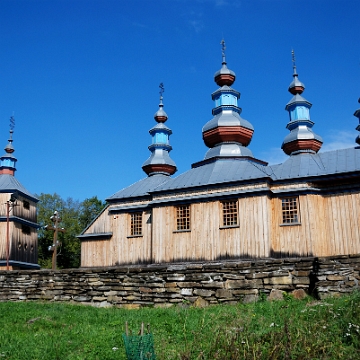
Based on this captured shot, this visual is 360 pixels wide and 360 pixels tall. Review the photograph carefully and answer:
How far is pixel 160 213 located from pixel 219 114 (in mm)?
6986

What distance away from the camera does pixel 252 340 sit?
7.10 m

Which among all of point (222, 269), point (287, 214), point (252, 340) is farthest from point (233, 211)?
point (252, 340)

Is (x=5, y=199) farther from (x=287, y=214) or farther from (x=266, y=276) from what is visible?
(x=266, y=276)

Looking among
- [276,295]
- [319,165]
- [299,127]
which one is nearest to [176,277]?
[276,295]

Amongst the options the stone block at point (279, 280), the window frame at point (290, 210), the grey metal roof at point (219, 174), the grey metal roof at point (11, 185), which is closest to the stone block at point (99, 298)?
the stone block at point (279, 280)

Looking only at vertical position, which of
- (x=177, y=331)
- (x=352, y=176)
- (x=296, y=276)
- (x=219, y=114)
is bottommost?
(x=177, y=331)

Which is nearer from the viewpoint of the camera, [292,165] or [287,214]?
[287,214]

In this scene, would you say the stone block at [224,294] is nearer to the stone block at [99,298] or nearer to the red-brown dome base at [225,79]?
the stone block at [99,298]

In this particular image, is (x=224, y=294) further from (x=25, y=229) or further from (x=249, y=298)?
(x=25, y=229)

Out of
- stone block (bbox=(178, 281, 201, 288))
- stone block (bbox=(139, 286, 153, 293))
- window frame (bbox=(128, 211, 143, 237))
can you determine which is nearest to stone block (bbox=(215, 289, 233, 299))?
stone block (bbox=(178, 281, 201, 288))

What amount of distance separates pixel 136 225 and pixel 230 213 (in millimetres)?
5241

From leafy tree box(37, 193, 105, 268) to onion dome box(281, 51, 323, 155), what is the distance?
26318mm

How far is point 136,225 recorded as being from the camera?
22.0m

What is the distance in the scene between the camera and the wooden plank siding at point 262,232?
17.9 meters
